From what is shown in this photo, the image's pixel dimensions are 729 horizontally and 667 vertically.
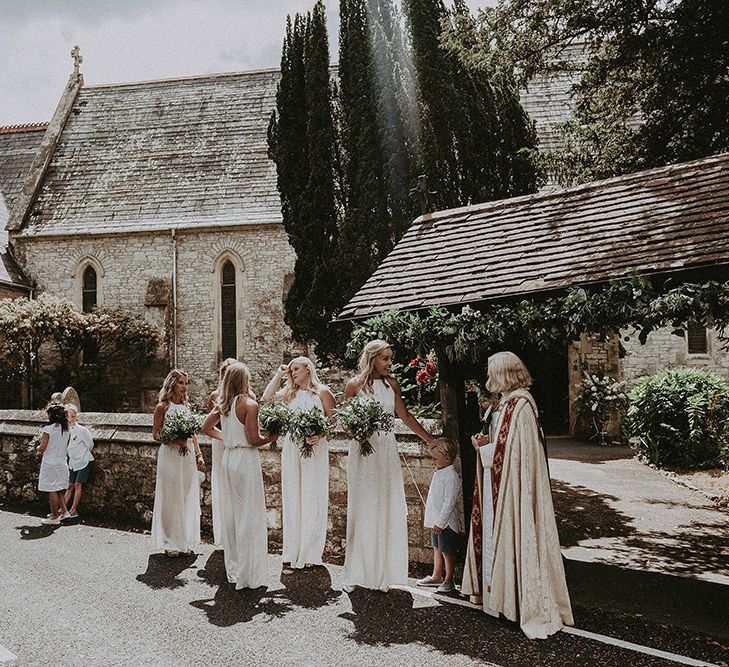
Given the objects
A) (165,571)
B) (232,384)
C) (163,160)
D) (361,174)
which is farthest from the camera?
(163,160)

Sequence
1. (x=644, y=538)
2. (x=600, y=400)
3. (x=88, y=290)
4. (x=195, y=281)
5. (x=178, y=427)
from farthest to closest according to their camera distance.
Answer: (x=88, y=290), (x=195, y=281), (x=600, y=400), (x=644, y=538), (x=178, y=427)

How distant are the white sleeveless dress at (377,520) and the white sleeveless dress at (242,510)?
0.82 m

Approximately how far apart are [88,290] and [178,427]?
1534 centimetres

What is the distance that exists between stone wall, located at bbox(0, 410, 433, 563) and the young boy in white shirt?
2.12 ft

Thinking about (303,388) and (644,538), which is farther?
(644,538)

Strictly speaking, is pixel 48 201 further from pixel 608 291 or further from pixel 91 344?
pixel 608 291

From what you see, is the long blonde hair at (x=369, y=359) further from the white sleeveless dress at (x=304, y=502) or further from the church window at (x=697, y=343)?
the church window at (x=697, y=343)

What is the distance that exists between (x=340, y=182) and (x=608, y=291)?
11.4m

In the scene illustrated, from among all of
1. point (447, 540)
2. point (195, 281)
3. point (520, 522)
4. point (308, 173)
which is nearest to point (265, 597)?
point (447, 540)

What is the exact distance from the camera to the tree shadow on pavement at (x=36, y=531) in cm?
809

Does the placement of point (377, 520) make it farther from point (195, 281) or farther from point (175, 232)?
point (175, 232)

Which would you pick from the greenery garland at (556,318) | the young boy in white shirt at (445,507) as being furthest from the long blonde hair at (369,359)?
the young boy in white shirt at (445,507)

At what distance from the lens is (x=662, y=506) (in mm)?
10383

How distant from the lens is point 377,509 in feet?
19.2
